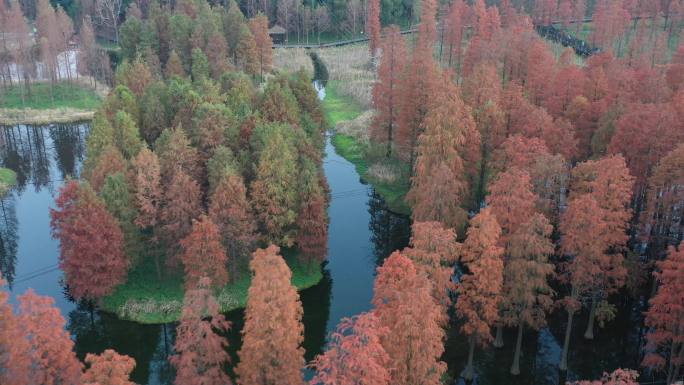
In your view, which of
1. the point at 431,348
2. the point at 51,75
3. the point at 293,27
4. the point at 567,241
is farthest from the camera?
the point at 293,27

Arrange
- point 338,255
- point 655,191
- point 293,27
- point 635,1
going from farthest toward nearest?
point 293,27, point 635,1, point 338,255, point 655,191

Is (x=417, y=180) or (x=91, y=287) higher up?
(x=417, y=180)

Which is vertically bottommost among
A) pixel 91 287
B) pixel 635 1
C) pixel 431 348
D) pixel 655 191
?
pixel 91 287

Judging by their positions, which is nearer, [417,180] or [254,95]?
[417,180]

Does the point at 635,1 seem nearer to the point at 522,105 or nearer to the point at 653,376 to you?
the point at 522,105

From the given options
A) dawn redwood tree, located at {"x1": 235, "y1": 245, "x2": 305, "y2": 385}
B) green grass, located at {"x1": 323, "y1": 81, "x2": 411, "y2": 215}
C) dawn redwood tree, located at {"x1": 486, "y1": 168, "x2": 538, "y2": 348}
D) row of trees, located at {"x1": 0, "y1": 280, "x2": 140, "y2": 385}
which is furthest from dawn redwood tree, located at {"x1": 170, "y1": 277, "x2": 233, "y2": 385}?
green grass, located at {"x1": 323, "y1": 81, "x2": 411, "y2": 215}

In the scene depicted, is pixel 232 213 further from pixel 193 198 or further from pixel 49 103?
pixel 49 103

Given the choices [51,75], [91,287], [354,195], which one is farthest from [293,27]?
[91,287]

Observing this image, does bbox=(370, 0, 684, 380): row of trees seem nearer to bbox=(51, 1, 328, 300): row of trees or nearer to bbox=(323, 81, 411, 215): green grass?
bbox=(323, 81, 411, 215): green grass
